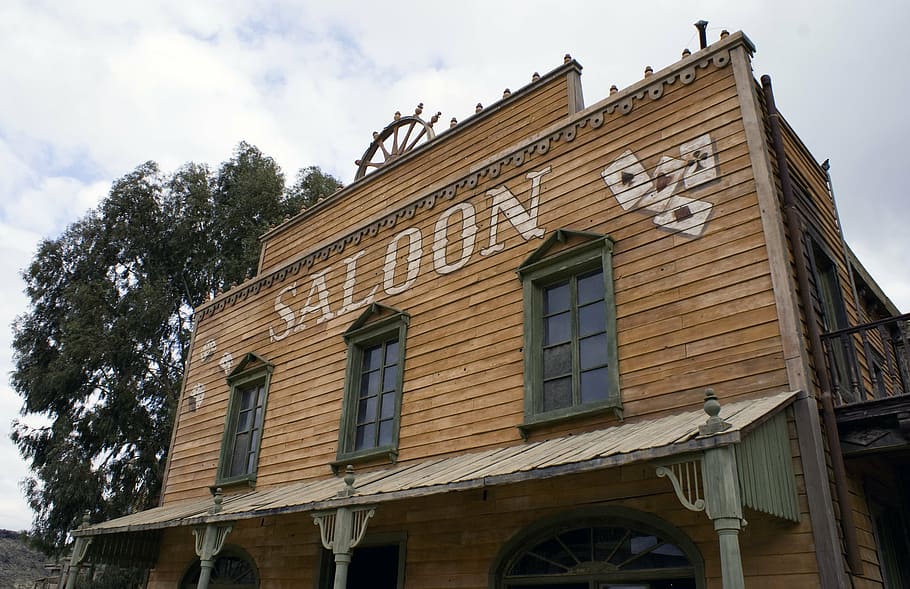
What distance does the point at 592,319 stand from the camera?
7.62m

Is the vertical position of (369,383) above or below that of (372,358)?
below

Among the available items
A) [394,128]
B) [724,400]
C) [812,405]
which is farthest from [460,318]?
[394,128]

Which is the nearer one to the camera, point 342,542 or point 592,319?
point 342,542

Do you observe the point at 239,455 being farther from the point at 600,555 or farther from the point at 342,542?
the point at 600,555

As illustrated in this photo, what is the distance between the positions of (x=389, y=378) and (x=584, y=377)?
335cm

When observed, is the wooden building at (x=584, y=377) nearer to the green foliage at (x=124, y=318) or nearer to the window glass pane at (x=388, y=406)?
the window glass pane at (x=388, y=406)

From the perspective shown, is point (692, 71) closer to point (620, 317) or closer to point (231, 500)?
point (620, 317)

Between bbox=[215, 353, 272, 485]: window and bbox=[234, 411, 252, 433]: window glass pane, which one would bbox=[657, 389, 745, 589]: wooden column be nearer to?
bbox=[215, 353, 272, 485]: window

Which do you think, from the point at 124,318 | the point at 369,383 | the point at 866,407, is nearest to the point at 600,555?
the point at 866,407

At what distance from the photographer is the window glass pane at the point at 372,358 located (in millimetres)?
10164

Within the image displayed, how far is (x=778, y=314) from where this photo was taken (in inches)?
238

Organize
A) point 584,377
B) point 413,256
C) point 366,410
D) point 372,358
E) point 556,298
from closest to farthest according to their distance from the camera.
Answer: point 584,377
point 556,298
point 366,410
point 413,256
point 372,358

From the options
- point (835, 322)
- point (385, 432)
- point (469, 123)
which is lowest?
point (385, 432)

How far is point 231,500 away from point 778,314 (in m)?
7.90
